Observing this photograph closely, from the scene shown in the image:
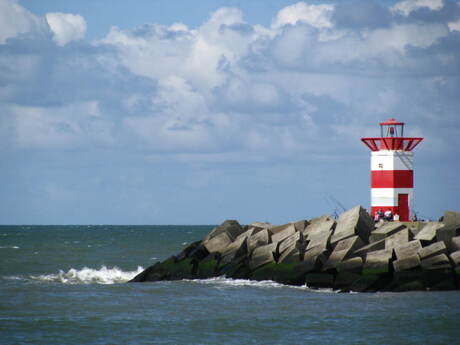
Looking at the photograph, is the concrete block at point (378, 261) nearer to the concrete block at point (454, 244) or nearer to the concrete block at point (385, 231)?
the concrete block at point (385, 231)

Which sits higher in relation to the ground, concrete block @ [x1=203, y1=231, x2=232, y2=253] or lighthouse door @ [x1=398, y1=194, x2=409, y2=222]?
lighthouse door @ [x1=398, y1=194, x2=409, y2=222]

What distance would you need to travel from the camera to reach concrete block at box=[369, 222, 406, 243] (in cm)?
2592

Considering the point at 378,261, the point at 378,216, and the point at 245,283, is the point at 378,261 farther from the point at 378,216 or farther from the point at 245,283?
the point at 378,216

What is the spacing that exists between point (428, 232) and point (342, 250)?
8.72 feet

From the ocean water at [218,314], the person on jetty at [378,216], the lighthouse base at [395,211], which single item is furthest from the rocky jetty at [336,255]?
the lighthouse base at [395,211]

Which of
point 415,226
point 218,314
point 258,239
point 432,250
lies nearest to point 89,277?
point 258,239

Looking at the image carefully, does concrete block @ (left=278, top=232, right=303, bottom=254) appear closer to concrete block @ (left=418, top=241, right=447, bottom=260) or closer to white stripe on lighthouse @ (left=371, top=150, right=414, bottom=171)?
concrete block @ (left=418, top=241, right=447, bottom=260)

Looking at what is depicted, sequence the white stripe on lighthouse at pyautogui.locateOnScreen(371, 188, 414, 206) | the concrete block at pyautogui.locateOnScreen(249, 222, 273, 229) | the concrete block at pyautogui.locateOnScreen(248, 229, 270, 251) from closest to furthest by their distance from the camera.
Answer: the concrete block at pyautogui.locateOnScreen(248, 229, 270, 251)
the white stripe on lighthouse at pyautogui.locateOnScreen(371, 188, 414, 206)
the concrete block at pyautogui.locateOnScreen(249, 222, 273, 229)

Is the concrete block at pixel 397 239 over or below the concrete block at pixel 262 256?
over

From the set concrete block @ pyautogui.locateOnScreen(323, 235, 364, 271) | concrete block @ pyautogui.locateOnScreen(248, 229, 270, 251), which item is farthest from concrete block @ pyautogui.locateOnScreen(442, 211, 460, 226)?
concrete block @ pyautogui.locateOnScreen(248, 229, 270, 251)

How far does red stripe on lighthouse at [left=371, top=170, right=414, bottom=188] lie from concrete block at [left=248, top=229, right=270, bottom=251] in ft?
15.1

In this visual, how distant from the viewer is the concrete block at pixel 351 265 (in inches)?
975

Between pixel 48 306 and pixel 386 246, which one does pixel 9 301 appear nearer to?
pixel 48 306

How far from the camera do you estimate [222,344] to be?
1812 cm
